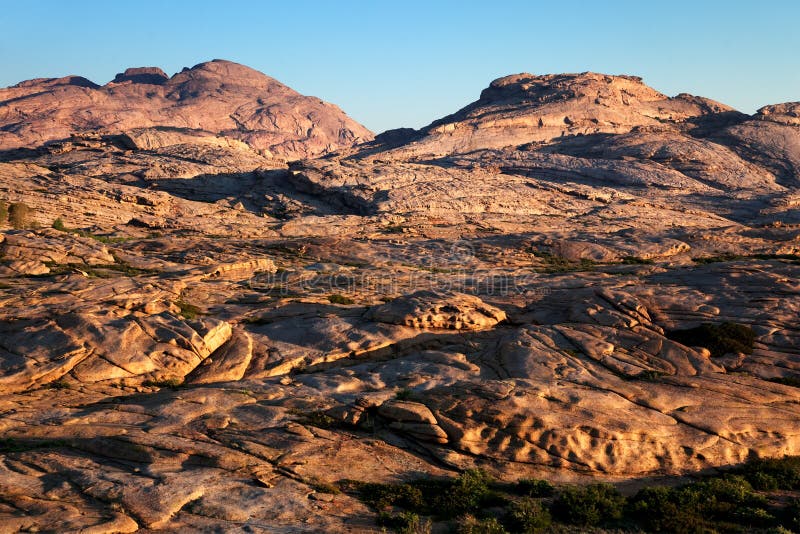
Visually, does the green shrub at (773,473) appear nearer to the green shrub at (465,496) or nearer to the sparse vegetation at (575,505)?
the sparse vegetation at (575,505)

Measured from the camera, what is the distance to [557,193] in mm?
95625

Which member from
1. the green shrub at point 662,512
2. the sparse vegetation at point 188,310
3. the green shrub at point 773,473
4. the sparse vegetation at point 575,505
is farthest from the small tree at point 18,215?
the green shrub at point 773,473

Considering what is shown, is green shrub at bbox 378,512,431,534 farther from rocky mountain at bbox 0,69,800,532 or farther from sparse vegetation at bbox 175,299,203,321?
sparse vegetation at bbox 175,299,203,321

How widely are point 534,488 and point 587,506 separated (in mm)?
1738

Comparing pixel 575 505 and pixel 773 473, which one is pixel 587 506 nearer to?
pixel 575 505

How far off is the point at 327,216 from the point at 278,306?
44.9 m

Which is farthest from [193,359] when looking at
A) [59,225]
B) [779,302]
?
[59,225]

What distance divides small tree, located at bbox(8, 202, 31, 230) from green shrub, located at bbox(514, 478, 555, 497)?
56022 millimetres

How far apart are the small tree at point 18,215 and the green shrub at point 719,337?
190ft

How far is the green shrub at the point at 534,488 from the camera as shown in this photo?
17.9m

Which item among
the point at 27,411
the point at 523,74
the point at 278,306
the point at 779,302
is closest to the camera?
the point at 27,411

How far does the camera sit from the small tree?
5644cm

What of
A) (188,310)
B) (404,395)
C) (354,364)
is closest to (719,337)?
(404,395)

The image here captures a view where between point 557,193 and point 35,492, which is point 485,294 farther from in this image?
point 557,193
